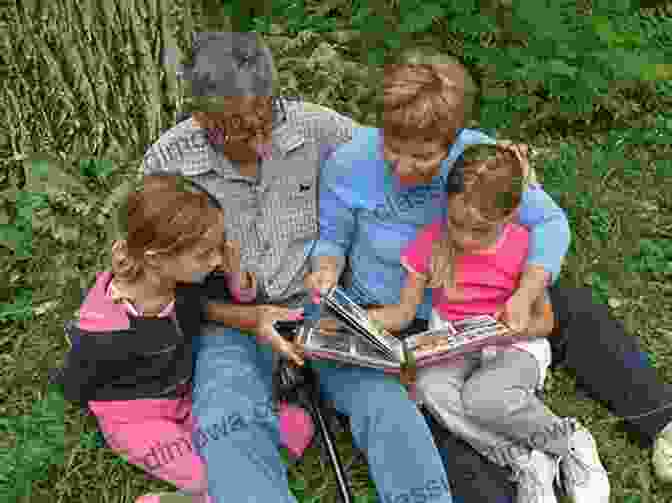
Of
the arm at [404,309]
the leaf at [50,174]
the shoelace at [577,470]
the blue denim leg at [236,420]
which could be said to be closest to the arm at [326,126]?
the arm at [404,309]

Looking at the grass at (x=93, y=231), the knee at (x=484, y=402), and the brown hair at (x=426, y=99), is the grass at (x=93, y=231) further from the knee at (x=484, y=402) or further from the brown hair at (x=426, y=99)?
the brown hair at (x=426, y=99)

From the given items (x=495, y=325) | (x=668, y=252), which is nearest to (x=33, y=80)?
A: (x=495, y=325)

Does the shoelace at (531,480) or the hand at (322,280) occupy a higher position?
the hand at (322,280)

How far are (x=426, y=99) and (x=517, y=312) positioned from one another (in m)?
0.88

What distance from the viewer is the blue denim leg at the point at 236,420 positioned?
104 inches

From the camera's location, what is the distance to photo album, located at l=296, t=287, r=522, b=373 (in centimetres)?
272

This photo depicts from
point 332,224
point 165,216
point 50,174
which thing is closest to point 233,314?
point 332,224

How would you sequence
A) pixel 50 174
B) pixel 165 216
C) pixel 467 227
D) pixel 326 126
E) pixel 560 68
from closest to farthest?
pixel 165 216 < pixel 467 227 < pixel 326 126 < pixel 50 174 < pixel 560 68

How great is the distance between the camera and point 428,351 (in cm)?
271

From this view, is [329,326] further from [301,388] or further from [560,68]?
[560,68]

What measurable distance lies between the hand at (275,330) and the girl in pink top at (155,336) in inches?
6.1

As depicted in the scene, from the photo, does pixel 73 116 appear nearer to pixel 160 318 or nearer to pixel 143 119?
pixel 143 119

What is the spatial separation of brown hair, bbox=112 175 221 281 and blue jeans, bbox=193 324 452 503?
2.00 ft

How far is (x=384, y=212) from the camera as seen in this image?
2.93m
